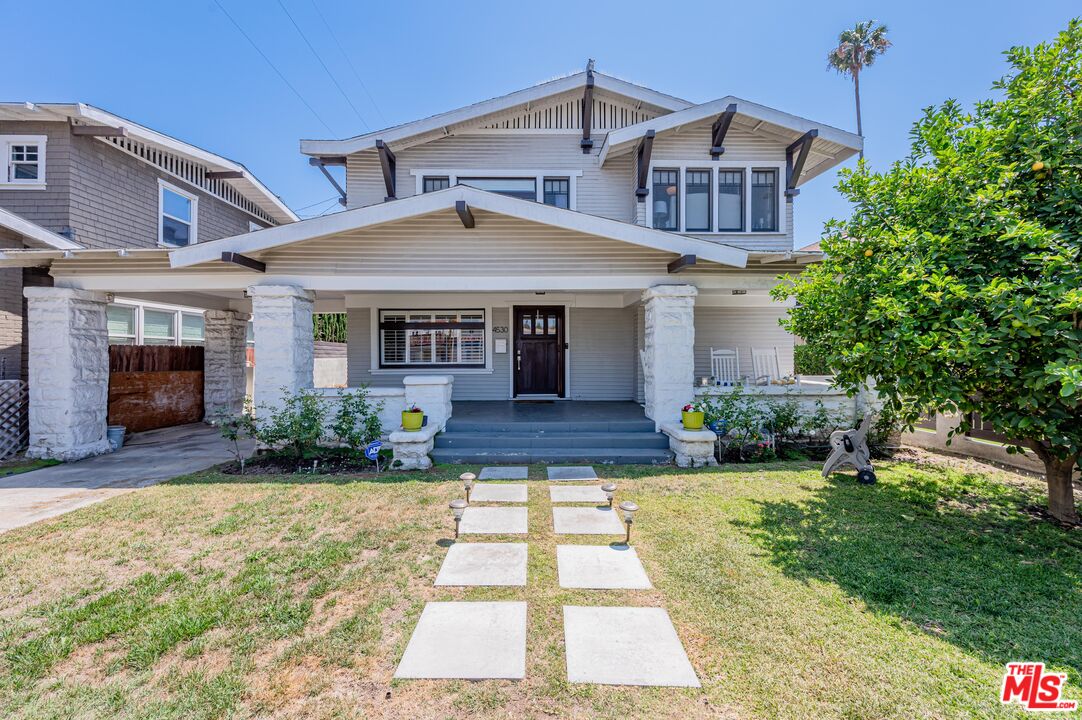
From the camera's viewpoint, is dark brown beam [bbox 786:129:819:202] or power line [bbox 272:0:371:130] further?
power line [bbox 272:0:371:130]

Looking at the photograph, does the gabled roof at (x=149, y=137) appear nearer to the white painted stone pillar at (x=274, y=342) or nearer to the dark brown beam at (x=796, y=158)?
the white painted stone pillar at (x=274, y=342)

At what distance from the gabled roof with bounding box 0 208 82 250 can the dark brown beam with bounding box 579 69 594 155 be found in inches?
353

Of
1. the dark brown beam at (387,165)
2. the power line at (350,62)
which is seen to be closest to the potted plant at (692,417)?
the dark brown beam at (387,165)

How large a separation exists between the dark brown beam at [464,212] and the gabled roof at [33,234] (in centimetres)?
637

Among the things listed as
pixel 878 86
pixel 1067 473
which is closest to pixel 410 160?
pixel 1067 473

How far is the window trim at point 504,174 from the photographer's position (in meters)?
8.99

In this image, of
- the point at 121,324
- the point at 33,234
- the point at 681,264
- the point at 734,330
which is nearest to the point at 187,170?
the point at 121,324

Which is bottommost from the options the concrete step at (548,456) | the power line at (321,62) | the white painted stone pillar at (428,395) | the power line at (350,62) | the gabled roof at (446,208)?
the concrete step at (548,456)

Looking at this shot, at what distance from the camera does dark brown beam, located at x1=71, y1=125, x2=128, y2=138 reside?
8.00 meters

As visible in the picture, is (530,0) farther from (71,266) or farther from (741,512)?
(741,512)

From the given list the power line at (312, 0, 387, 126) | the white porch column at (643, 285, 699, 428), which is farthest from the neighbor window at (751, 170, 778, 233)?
the power line at (312, 0, 387, 126)

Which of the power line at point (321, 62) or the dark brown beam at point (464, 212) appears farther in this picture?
the power line at point (321, 62)

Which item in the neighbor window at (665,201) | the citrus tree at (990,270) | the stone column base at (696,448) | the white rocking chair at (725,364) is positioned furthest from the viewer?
the white rocking chair at (725,364)

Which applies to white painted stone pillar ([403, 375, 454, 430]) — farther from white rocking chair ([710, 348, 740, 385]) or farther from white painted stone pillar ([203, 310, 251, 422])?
white painted stone pillar ([203, 310, 251, 422])
